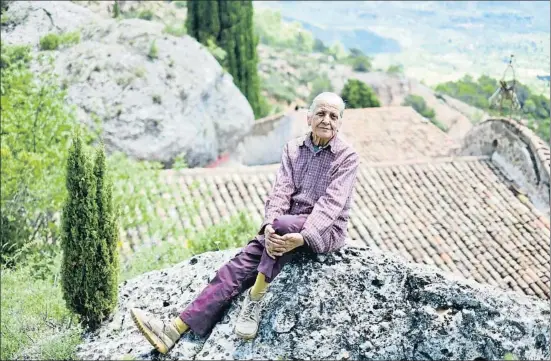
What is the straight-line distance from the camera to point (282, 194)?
534 centimetres

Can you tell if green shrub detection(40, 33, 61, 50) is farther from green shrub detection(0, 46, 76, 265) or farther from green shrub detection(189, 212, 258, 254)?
green shrub detection(189, 212, 258, 254)

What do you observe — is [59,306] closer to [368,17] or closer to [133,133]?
[133,133]

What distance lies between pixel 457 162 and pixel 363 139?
571cm

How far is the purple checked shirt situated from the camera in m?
5.15

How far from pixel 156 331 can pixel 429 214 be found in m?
9.92

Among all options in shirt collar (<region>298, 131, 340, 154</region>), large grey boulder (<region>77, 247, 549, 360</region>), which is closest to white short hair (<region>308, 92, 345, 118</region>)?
shirt collar (<region>298, 131, 340, 154</region>)

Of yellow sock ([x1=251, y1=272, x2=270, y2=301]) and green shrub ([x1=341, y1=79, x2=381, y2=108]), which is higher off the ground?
yellow sock ([x1=251, y1=272, x2=270, y2=301])

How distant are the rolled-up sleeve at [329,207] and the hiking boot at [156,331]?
4.32 ft

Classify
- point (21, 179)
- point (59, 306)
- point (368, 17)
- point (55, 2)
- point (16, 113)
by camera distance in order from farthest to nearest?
point (368, 17)
point (55, 2)
point (16, 113)
point (21, 179)
point (59, 306)

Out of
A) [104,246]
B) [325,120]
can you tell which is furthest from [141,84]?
[325,120]

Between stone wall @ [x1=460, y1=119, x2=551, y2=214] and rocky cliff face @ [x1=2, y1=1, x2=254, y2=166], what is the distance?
24.8 feet

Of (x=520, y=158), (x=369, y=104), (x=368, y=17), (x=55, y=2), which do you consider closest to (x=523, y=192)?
(x=520, y=158)

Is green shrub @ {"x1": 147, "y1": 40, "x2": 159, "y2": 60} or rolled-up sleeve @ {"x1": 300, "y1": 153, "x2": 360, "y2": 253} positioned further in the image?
green shrub @ {"x1": 147, "y1": 40, "x2": 159, "y2": 60}

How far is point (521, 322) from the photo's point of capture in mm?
4996
